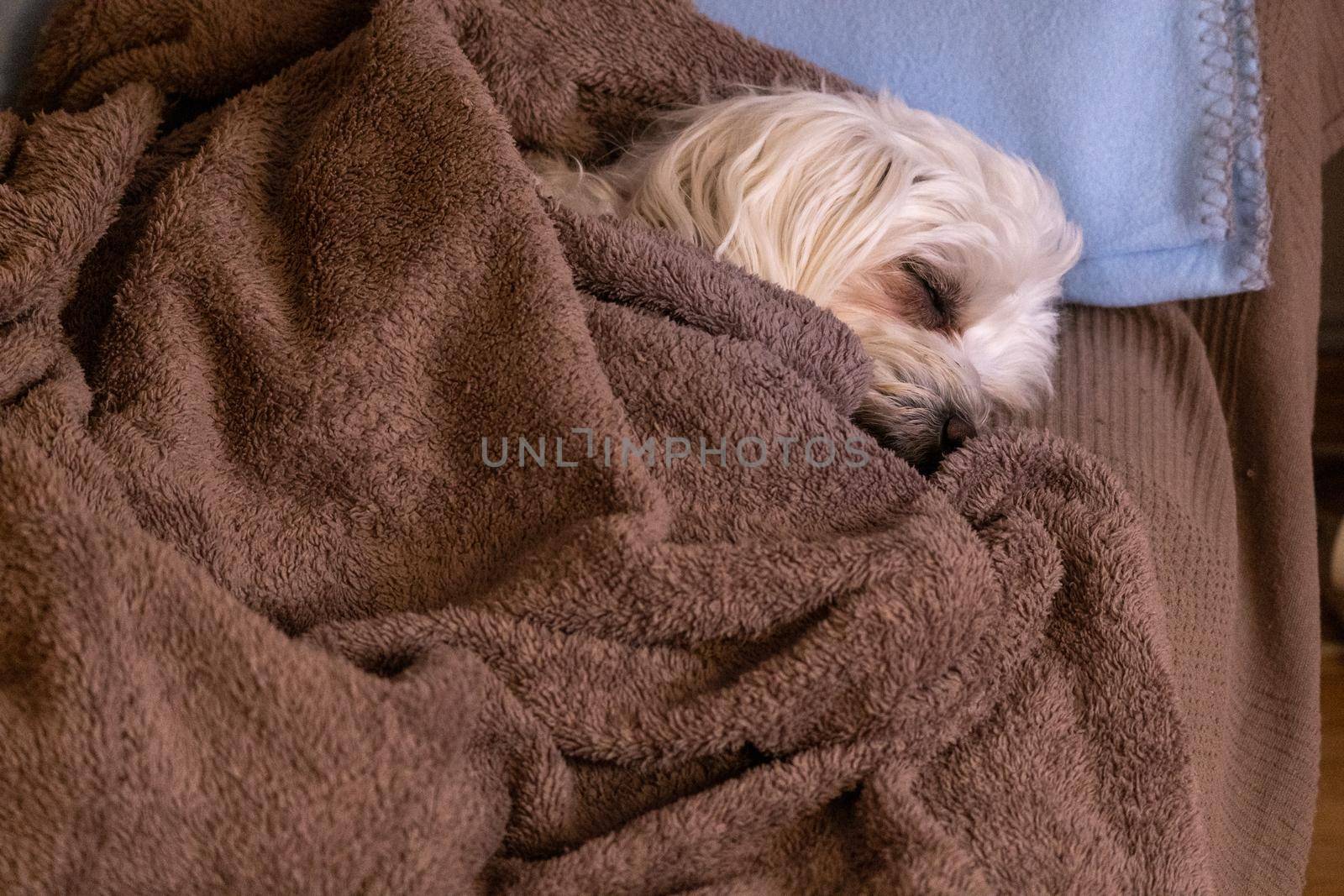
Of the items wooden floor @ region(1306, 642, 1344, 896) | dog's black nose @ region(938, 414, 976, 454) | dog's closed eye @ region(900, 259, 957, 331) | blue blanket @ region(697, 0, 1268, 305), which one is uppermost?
blue blanket @ region(697, 0, 1268, 305)

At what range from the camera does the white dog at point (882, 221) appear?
3.57 feet

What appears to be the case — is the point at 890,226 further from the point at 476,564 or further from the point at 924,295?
the point at 476,564

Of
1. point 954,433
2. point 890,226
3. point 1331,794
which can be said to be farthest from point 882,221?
point 1331,794

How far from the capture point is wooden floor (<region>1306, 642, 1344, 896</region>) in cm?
145

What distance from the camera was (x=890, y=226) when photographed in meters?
1.14

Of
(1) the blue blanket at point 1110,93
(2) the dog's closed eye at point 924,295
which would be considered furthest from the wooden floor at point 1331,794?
(2) the dog's closed eye at point 924,295

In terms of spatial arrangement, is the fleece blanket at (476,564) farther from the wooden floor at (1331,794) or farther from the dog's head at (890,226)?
the wooden floor at (1331,794)

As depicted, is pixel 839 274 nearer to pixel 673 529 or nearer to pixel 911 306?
pixel 911 306

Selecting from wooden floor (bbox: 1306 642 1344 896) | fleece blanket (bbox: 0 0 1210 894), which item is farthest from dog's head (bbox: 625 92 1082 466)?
wooden floor (bbox: 1306 642 1344 896)

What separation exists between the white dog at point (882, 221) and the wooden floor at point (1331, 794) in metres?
0.80

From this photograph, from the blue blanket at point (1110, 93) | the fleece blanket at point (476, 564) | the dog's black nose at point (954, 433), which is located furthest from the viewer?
the blue blanket at point (1110, 93)

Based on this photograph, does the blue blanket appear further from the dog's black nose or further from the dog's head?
the dog's black nose

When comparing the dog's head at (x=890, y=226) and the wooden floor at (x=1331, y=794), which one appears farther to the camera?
the wooden floor at (x=1331, y=794)

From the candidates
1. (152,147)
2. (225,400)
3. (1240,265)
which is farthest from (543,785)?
(1240,265)
